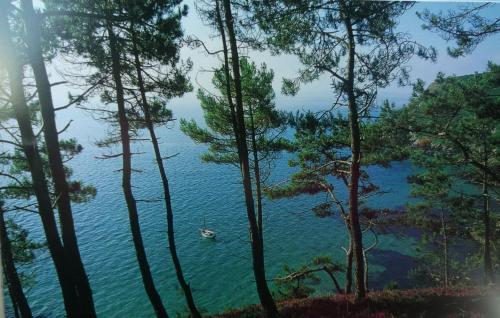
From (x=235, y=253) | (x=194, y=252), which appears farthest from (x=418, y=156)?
(x=194, y=252)

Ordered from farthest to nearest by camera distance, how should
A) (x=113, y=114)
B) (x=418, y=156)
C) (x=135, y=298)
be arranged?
(x=135, y=298), (x=418, y=156), (x=113, y=114)

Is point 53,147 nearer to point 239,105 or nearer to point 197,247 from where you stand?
point 239,105

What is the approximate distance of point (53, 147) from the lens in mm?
4441

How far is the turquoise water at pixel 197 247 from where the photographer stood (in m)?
19.0

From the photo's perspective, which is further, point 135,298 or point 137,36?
point 135,298

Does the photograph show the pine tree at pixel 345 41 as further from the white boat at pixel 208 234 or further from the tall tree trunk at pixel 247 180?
the white boat at pixel 208 234

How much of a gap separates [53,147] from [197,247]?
21.9 m

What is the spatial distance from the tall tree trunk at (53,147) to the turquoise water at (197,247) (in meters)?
7.24

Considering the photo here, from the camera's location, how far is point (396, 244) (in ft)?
81.5

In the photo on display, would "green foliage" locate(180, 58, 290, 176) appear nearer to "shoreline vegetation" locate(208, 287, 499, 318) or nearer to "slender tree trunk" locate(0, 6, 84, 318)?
"shoreline vegetation" locate(208, 287, 499, 318)

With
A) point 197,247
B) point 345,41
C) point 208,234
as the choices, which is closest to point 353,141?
point 345,41

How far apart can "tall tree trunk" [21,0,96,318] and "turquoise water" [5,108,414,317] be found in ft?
23.8

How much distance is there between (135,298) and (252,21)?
16887 mm

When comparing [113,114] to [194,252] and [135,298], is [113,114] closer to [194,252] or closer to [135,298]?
[135,298]
